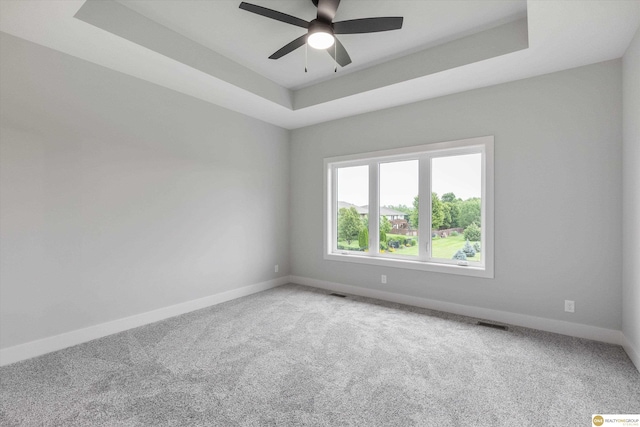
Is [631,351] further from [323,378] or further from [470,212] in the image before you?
[323,378]

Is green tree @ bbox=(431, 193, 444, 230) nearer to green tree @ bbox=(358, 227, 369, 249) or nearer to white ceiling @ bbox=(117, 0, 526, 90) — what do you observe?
green tree @ bbox=(358, 227, 369, 249)

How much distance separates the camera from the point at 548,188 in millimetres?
3041

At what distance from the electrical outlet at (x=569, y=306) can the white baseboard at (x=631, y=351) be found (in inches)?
15.0

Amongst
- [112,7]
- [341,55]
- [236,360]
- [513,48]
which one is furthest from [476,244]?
[112,7]

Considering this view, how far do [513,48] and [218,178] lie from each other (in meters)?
3.56

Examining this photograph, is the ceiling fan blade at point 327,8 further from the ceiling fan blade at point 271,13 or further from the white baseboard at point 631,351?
the white baseboard at point 631,351

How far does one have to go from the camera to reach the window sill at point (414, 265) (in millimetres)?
3440

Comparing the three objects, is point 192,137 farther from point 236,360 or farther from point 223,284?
point 236,360

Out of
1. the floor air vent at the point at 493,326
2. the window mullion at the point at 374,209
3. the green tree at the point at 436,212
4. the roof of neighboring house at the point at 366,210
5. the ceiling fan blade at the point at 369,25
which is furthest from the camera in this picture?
the window mullion at the point at 374,209

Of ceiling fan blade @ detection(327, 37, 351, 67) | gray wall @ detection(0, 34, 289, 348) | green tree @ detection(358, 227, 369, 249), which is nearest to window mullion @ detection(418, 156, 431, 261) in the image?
green tree @ detection(358, 227, 369, 249)

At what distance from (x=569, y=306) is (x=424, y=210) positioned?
5.77ft

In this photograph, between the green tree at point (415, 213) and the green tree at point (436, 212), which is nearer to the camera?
the green tree at point (436, 212)

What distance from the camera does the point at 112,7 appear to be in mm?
2412

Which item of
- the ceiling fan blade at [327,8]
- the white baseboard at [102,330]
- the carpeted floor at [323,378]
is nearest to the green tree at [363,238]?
the carpeted floor at [323,378]
